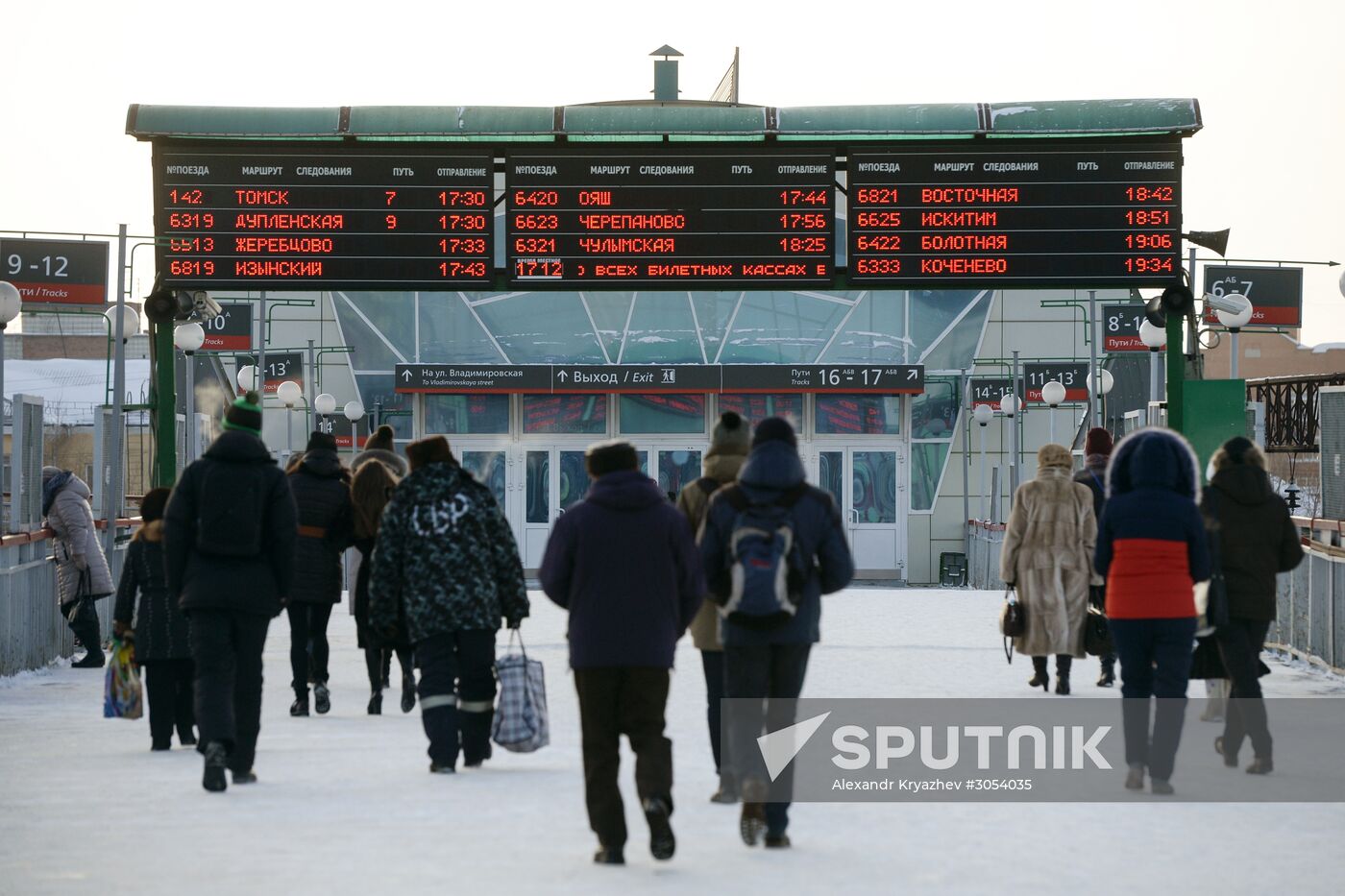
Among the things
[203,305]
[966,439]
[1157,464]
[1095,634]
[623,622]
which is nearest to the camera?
[623,622]

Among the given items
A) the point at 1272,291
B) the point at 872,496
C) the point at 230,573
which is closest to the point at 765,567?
the point at 230,573

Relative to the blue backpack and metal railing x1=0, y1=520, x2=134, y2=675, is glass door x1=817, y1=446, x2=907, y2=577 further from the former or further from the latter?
the blue backpack

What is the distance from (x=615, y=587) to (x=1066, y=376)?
2761cm

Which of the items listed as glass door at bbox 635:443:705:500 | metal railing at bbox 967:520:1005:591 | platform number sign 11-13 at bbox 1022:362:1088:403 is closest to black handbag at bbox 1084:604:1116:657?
metal railing at bbox 967:520:1005:591

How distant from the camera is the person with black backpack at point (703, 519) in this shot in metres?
8.51

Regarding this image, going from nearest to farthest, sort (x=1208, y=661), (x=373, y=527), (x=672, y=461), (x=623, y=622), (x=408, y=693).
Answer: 1. (x=623, y=622)
2. (x=1208, y=661)
3. (x=373, y=527)
4. (x=408, y=693)
5. (x=672, y=461)

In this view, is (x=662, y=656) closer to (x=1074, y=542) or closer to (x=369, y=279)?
(x=1074, y=542)

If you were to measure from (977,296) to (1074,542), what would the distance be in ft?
103

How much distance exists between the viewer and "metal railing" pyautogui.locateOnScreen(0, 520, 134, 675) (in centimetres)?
1417

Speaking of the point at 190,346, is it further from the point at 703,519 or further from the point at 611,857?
the point at 611,857

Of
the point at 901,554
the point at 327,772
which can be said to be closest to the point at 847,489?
the point at 901,554

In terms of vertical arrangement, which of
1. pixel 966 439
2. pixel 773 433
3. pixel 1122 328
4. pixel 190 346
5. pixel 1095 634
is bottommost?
pixel 1095 634

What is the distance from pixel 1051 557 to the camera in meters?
13.0

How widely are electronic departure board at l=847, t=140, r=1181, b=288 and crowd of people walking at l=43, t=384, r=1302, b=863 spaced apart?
5013mm
